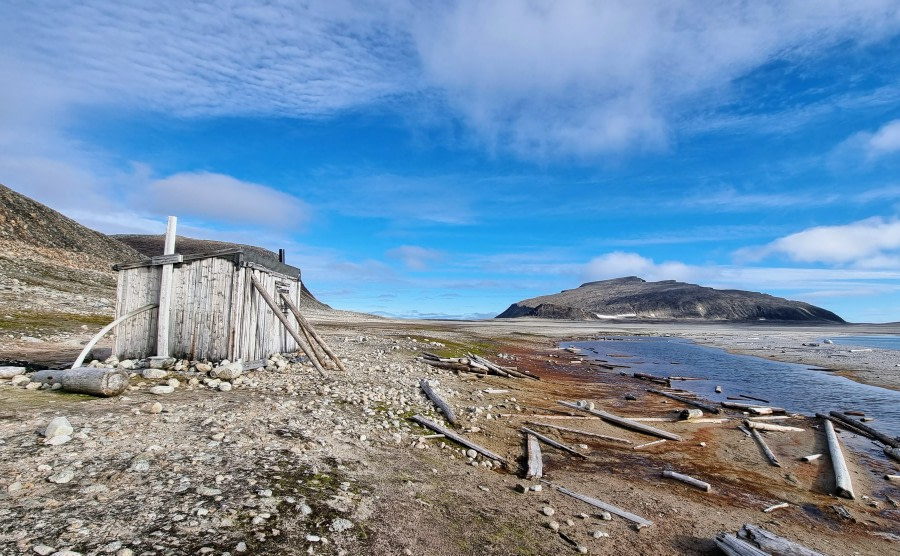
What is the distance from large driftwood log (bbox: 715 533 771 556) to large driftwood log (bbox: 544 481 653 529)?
3.66 ft

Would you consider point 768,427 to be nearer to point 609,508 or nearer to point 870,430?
point 870,430

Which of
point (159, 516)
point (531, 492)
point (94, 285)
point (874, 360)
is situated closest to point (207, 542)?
point (159, 516)

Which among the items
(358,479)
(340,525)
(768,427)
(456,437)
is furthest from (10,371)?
(768,427)

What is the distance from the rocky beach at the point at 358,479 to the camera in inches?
223

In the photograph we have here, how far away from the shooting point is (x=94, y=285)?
46500 millimetres

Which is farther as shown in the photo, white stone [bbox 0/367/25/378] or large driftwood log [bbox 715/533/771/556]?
white stone [bbox 0/367/25/378]

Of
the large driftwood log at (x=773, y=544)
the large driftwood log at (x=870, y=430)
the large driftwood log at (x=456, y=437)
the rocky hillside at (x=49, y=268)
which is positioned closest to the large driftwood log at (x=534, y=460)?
the large driftwood log at (x=456, y=437)

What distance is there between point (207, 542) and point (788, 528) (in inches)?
390

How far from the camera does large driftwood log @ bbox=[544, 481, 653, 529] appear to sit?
25.5ft

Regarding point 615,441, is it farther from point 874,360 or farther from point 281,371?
point 874,360

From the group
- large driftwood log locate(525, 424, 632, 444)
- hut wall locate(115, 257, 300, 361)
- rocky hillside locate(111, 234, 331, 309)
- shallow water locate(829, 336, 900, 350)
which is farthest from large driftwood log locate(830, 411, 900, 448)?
rocky hillside locate(111, 234, 331, 309)

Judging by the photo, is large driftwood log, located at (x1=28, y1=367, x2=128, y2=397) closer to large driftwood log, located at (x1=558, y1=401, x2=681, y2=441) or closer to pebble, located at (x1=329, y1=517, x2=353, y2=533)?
pebble, located at (x1=329, y1=517, x2=353, y2=533)

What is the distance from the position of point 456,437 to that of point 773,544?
6601 mm

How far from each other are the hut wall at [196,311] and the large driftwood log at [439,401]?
628 centimetres
